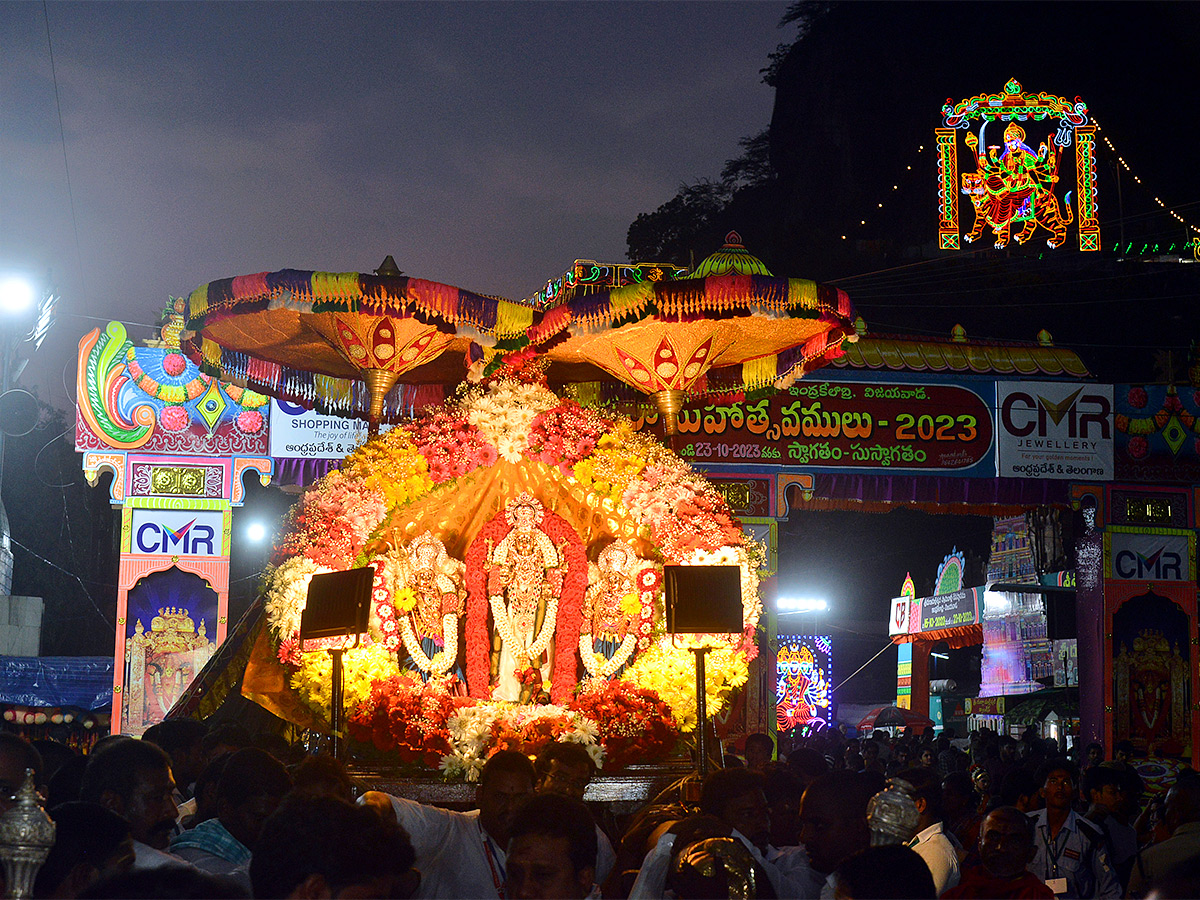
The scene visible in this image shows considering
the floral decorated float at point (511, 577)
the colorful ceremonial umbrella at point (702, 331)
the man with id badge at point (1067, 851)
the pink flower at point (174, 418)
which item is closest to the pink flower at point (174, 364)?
the pink flower at point (174, 418)

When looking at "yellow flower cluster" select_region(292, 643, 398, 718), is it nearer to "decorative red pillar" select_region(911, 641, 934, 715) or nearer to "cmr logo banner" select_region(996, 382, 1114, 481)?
"cmr logo banner" select_region(996, 382, 1114, 481)

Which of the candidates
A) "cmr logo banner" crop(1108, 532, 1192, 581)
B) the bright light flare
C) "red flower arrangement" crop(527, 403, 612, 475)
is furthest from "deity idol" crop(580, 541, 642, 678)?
the bright light flare

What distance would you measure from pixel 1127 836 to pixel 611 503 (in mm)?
4348

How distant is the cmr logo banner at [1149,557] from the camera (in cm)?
1584

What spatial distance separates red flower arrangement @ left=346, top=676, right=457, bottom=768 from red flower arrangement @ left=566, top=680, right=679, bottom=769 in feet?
3.23

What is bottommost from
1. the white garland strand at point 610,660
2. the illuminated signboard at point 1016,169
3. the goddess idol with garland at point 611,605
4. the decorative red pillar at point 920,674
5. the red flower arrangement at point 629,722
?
the decorative red pillar at point 920,674

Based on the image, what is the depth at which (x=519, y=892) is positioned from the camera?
356cm

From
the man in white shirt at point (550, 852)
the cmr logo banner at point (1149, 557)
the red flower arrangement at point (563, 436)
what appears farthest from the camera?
the cmr logo banner at point (1149, 557)

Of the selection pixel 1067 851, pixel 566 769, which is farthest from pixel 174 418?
pixel 1067 851

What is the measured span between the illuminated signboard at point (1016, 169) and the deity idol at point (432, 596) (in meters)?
14.3

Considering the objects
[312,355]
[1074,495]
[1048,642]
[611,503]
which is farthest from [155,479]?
[1048,642]

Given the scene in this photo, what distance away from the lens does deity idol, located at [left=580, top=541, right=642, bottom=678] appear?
32.1ft

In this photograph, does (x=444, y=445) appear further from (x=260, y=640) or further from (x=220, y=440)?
(x=220, y=440)

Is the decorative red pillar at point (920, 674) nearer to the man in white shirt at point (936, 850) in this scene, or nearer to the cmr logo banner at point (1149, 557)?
the cmr logo banner at point (1149, 557)
